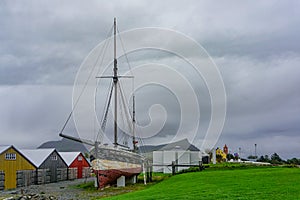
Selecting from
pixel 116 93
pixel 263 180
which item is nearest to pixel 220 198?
pixel 263 180

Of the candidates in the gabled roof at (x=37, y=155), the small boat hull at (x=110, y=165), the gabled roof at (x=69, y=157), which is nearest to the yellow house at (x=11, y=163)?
the gabled roof at (x=37, y=155)

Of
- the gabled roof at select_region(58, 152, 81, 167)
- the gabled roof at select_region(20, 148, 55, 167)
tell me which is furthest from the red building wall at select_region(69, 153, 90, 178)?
the gabled roof at select_region(20, 148, 55, 167)

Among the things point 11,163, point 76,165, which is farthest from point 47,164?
point 76,165

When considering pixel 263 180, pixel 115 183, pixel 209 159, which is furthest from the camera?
pixel 209 159

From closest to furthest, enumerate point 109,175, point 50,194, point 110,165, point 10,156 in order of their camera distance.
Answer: point 50,194 → point 110,165 → point 109,175 → point 10,156

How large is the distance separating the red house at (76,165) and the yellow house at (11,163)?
44.4ft

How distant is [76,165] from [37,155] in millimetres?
11630

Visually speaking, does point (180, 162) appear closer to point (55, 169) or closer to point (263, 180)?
point (55, 169)

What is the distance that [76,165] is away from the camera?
60719mm

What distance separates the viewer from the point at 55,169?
5225 centimetres

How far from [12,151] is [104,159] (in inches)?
486

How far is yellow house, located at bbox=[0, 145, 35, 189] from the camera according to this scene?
4150 centimetres

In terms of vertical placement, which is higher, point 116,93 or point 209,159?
point 116,93

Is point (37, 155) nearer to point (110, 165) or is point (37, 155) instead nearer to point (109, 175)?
point (109, 175)
